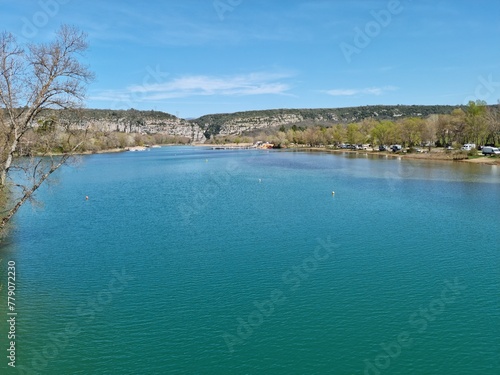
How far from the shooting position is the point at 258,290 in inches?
751

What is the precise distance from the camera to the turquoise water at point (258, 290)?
45.5 feet

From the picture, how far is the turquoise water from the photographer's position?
13.9 m

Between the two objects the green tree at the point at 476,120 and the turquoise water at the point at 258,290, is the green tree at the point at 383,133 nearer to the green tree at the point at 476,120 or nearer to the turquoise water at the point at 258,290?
the green tree at the point at 476,120

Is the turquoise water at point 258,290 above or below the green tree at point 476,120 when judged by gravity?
below

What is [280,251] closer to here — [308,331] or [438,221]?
[308,331]

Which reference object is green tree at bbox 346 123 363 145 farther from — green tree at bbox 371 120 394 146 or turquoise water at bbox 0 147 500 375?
turquoise water at bbox 0 147 500 375

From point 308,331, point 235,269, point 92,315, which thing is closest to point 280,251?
point 235,269

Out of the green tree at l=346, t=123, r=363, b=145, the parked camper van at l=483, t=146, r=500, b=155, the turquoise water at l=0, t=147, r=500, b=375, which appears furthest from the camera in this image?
the green tree at l=346, t=123, r=363, b=145

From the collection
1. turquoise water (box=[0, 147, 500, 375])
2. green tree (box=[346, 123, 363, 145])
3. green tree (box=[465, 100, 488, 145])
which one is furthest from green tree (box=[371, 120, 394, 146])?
turquoise water (box=[0, 147, 500, 375])

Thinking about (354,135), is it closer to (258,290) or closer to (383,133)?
(383,133)

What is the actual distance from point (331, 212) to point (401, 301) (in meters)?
18.9

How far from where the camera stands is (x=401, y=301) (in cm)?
1783

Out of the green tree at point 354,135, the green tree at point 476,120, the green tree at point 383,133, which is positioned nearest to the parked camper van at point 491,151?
the green tree at point 476,120

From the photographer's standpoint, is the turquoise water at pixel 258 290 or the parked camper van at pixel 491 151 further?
the parked camper van at pixel 491 151
